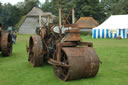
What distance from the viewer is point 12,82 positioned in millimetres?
5922

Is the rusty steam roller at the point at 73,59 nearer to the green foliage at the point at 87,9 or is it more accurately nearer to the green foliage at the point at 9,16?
the green foliage at the point at 87,9

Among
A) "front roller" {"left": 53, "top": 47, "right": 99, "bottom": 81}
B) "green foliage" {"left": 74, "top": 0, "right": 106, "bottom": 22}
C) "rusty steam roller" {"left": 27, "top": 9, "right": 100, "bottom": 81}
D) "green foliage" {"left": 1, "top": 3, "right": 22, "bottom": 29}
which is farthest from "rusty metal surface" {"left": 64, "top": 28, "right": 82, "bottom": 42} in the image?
"green foliage" {"left": 1, "top": 3, "right": 22, "bottom": 29}

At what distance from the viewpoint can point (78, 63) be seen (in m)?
5.56

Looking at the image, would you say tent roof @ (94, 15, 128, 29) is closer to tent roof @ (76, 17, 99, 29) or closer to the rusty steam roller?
tent roof @ (76, 17, 99, 29)

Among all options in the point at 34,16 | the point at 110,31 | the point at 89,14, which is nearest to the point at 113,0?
the point at 89,14

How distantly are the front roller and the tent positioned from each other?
23.5m

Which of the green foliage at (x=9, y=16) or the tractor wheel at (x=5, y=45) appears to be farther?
the green foliage at (x=9, y=16)

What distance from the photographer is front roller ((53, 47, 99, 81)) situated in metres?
5.50

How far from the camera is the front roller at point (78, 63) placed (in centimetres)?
550

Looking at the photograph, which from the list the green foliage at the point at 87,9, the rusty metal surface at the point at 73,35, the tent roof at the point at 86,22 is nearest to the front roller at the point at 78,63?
the rusty metal surface at the point at 73,35

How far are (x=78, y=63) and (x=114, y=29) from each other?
24159 mm

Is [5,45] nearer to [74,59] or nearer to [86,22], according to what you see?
[74,59]

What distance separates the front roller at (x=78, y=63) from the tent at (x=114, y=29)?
23.5 m

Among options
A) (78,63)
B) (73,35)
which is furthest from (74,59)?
(73,35)
